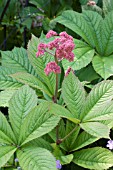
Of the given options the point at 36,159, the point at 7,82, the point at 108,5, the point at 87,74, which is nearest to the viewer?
the point at 36,159

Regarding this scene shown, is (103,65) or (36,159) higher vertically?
(103,65)

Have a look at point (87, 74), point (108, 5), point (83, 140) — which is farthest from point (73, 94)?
point (108, 5)

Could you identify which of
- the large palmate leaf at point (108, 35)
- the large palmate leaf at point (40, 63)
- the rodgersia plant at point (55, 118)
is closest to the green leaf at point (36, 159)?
the rodgersia plant at point (55, 118)

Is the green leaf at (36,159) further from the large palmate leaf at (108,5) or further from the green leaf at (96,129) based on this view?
the large palmate leaf at (108,5)

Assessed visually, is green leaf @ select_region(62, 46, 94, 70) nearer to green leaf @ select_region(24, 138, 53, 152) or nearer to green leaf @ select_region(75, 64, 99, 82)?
green leaf @ select_region(75, 64, 99, 82)

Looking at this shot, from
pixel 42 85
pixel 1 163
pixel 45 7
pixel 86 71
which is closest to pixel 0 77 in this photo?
pixel 42 85

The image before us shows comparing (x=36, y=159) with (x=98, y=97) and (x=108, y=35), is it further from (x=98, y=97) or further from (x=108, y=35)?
(x=108, y=35)

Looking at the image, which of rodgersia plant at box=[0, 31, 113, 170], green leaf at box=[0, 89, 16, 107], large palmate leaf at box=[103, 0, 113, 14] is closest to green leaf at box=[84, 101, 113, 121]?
rodgersia plant at box=[0, 31, 113, 170]
